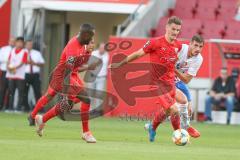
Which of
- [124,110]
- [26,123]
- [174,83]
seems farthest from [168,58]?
[124,110]

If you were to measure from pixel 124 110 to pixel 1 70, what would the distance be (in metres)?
4.60

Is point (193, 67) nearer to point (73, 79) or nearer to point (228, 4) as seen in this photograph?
point (73, 79)

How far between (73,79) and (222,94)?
34.1 ft

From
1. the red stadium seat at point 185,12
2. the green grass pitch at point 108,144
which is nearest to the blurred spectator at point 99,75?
the red stadium seat at point 185,12

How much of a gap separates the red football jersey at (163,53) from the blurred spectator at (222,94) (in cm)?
983

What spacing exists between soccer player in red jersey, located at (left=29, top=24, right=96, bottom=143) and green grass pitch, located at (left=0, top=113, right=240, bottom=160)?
0.40m

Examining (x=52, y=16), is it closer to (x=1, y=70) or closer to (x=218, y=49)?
(x=1, y=70)

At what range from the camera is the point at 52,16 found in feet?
102

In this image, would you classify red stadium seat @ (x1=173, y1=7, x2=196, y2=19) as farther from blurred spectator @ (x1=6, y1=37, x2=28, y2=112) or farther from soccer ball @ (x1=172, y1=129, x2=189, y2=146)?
soccer ball @ (x1=172, y1=129, x2=189, y2=146)

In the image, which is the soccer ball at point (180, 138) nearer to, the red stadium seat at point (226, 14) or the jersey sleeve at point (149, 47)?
the jersey sleeve at point (149, 47)

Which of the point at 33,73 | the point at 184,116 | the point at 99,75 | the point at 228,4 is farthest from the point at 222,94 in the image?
the point at 184,116

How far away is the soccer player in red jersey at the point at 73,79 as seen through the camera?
1537cm

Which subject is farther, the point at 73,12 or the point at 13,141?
the point at 73,12

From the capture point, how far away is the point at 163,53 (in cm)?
1534
